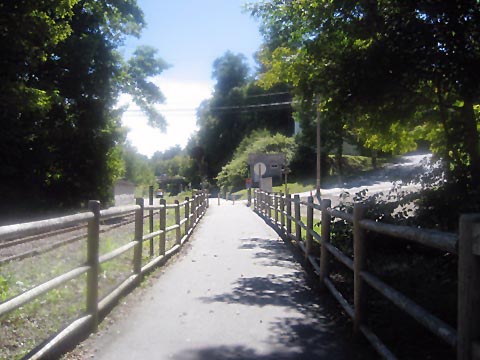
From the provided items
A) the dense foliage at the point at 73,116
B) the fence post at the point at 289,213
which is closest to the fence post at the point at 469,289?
the fence post at the point at 289,213

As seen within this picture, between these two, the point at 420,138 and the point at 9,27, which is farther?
the point at 9,27

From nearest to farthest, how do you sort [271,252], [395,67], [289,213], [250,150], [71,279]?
1. [71,279]
2. [395,67]
3. [271,252]
4. [289,213]
5. [250,150]

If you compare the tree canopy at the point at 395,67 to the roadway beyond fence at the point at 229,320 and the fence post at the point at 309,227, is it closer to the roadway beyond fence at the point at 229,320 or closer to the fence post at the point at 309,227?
the fence post at the point at 309,227

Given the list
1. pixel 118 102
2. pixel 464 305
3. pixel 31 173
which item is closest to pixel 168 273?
pixel 464 305

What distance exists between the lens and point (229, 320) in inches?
245

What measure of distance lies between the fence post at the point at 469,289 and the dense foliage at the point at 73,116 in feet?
60.5

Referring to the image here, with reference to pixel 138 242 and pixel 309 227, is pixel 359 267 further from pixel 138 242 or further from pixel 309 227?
pixel 309 227

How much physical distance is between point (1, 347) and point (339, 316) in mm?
3543

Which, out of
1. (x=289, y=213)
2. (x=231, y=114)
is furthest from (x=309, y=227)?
(x=231, y=114)

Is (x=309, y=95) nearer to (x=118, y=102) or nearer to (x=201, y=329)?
(x=201, y=329)

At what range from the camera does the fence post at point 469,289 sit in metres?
2.84

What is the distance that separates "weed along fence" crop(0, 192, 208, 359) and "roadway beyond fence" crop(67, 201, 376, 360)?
286 millimetres

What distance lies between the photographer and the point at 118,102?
29188 millimetres

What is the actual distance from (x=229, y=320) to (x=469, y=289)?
3710 millimetres
